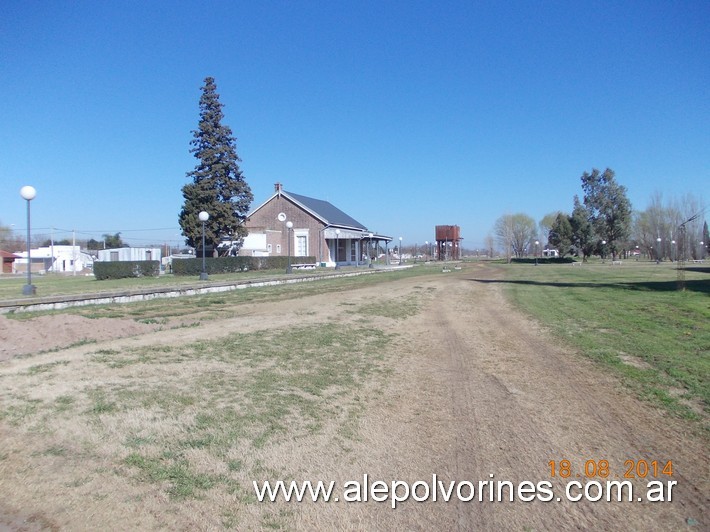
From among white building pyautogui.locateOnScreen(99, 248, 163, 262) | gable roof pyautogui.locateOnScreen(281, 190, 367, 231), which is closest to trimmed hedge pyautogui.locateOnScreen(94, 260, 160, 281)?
white building pyautogui.locateOnScreen(99, 248, 163, 262)

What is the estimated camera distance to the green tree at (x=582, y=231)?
74.1m

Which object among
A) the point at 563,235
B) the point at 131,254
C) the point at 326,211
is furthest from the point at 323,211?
the point at 563,235

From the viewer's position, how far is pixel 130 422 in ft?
15.4

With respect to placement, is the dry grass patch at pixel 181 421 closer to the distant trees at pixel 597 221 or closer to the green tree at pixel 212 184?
the green tree at pixel 212 184

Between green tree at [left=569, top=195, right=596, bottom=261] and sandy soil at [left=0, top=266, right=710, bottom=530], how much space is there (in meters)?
71.3

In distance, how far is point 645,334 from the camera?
34.1ft

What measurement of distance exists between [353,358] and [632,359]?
4.50 metres

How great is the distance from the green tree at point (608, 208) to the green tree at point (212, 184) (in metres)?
57.2

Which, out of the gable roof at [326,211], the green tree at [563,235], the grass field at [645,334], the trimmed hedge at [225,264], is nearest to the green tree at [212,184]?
the trimmed hedge at [225,264]

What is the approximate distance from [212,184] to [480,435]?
3525 cm

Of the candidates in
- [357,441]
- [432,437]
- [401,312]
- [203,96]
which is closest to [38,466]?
[357,441]

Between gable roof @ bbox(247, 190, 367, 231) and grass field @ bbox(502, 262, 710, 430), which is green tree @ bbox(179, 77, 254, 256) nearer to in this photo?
gable roof @ bbox(247, 190, 367, 231)

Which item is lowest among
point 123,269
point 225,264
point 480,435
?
point 480,435

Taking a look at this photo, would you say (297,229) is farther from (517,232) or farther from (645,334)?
(517,232)
